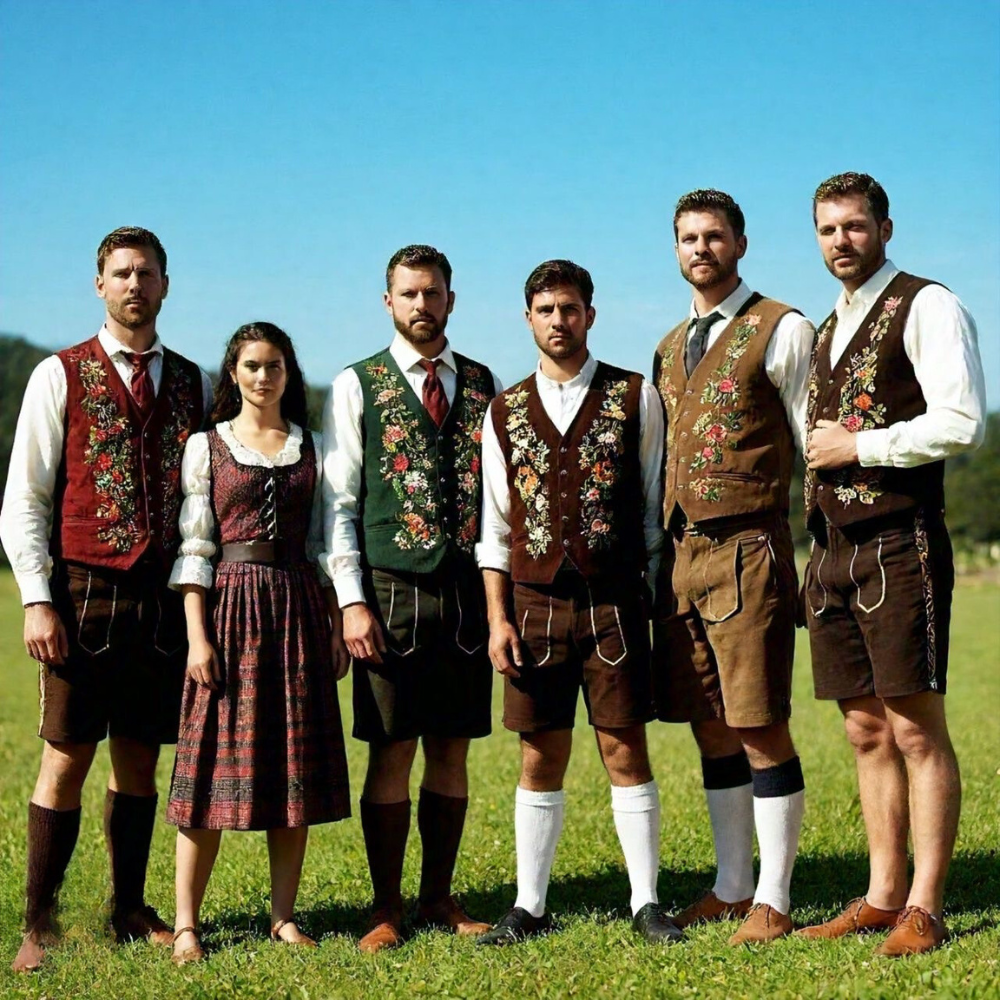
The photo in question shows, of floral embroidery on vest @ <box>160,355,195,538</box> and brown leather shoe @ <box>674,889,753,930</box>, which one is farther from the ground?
floral embroidery on vest @ <box>160,355,195,538</box>

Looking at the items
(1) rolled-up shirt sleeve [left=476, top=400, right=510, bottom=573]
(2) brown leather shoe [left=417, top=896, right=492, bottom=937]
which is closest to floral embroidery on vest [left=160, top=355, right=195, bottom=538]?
(1) rolled-up shirt sleeve [left=476, top=400, right=510, bottom=573]

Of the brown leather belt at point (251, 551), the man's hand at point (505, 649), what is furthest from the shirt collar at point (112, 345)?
the man's hand at point (505, 649)

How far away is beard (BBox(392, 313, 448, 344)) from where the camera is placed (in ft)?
16.5

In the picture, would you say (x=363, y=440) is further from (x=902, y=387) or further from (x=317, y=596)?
(x=902, y=387)

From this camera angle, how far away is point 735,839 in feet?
16.6


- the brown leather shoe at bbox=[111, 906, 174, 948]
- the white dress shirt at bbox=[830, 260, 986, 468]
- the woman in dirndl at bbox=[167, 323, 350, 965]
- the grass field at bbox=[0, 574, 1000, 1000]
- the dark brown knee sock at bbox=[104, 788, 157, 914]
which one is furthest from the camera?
the dark brown knee sock at bbox=[104, 788, 157, 914]

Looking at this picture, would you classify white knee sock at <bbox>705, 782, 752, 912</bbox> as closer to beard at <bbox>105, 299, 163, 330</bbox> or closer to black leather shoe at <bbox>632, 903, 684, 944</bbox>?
black leather shoe at <bbox>632, 903, 684, 944</bbox>

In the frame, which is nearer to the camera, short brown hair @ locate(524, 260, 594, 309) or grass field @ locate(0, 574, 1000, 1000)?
grass field @ locate(0, 574, 1000, 1000)

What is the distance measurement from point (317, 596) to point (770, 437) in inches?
69.2

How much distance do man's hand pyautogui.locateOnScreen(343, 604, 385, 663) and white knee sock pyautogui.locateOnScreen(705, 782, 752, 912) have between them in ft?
4.63

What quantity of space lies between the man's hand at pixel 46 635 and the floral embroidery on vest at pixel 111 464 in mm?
341

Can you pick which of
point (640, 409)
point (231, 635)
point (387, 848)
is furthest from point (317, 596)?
point (640, 409)

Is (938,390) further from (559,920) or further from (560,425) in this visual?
(559,920)

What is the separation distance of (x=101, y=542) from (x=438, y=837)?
5.63ft
